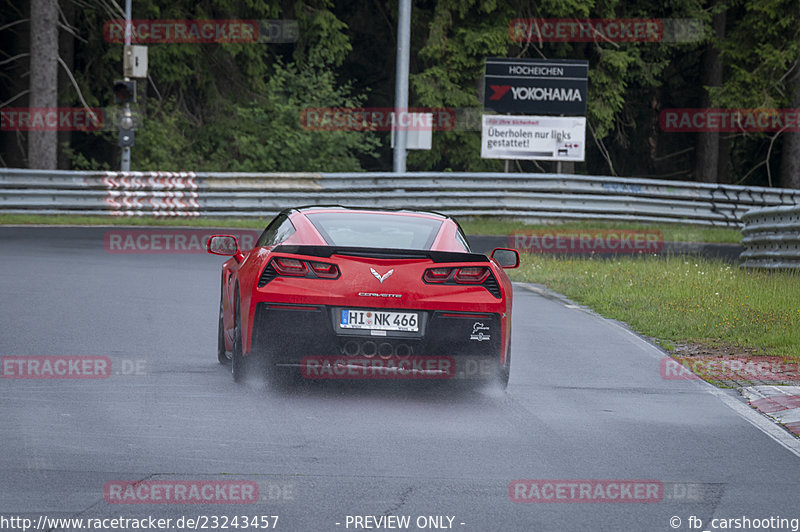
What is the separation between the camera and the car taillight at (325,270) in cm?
873

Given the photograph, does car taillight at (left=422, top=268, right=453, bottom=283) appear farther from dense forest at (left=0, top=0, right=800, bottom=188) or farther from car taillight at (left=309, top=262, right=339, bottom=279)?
dense forest at (left=0, top=0, right=800, bottom=188)

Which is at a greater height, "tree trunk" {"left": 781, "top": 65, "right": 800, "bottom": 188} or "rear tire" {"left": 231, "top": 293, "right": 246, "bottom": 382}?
"tree trunk" {"left": 781, "top": 65, "right": 800, "bottom": 188}

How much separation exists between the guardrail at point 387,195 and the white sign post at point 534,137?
332cm

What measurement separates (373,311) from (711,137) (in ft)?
113

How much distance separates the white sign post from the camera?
32719 millimetres

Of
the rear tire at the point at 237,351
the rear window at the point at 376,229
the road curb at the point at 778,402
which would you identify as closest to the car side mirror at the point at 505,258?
the rear window at the point at 376,229

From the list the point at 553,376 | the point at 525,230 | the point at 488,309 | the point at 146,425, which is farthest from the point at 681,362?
the point at 525,230

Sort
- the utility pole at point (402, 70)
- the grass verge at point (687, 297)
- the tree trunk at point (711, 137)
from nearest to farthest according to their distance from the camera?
1. the grass verge at point (687, 297)
2. the utility pole at point (402, 70)
3. the tree trunk at point (711, 137)

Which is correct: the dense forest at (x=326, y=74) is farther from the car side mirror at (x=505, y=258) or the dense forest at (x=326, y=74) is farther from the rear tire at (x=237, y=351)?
the rear tire at (x=237, y=351)

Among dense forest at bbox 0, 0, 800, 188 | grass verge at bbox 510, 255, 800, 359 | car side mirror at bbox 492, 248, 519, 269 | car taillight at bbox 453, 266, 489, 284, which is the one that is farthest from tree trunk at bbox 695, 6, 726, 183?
car taillight at bbox 453, 266, 489, 284

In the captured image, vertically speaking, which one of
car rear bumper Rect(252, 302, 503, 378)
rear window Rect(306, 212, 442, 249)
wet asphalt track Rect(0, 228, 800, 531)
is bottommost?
wet asphalt track Rect(0, 228, 800, 531)

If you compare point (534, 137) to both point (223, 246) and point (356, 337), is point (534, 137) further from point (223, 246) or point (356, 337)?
point (356, 337)

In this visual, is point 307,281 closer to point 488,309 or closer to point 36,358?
point 488,309

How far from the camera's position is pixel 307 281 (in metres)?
8.74
